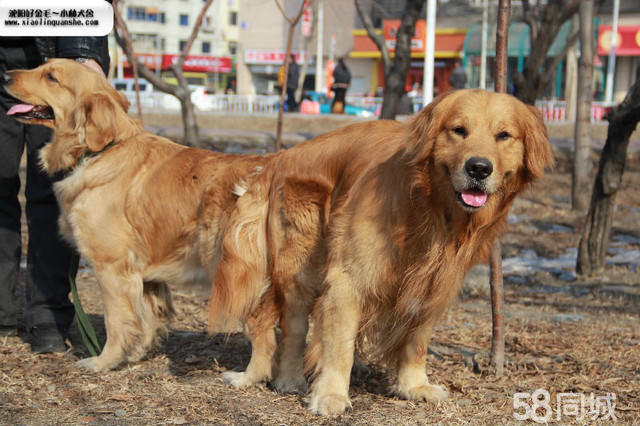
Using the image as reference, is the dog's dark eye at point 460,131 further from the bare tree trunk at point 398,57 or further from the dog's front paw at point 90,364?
the bare tree trunk at point 398,57

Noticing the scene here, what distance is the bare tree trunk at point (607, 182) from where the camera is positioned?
592 centimetres

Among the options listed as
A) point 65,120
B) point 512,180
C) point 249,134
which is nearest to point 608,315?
point 512,180

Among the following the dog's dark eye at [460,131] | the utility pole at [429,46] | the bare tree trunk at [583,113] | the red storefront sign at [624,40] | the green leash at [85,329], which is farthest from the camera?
the red storefront sign at [624,40]

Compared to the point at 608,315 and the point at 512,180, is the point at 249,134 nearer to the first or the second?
the point at 608,315

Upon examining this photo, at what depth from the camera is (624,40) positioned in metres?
35.0

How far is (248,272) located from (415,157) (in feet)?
3.81

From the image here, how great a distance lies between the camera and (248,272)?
3.79m

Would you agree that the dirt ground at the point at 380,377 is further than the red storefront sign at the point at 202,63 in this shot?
No

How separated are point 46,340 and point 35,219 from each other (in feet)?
2.47

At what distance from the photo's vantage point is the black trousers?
4.46 metres

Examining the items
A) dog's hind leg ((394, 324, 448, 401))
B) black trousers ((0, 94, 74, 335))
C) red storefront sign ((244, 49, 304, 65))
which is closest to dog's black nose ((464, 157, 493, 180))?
dog's hind leg ((394, 324, 448, 401))

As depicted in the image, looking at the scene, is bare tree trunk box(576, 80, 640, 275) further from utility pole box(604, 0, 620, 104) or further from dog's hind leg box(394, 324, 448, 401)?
utility pole box(604, 0, 620, 104)

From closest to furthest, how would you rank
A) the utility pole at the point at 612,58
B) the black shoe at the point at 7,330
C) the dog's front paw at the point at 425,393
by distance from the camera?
the dog's front paw at the point at 425,393 → the black shoe at the point at 7,330 → the utility pole at the point at 612,58

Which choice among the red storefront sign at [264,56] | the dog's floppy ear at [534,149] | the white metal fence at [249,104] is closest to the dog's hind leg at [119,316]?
the dog's floppy ear at [534,149]
